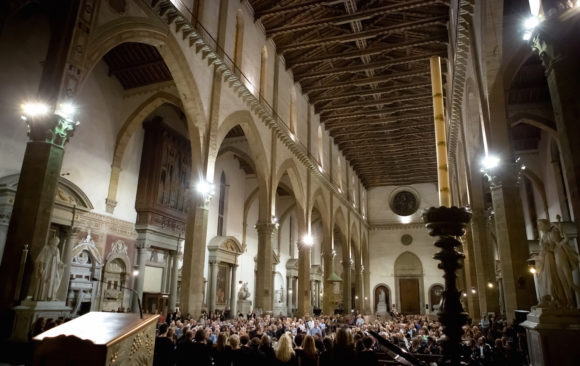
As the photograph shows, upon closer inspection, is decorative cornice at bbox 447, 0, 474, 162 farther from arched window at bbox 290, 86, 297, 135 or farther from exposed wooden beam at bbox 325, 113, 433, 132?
arched window at bbox 290, 86, 297, 135

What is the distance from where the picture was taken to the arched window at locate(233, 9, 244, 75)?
45.4 ft

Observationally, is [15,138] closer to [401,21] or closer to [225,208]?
[225,208]

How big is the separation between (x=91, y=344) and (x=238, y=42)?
43.6ft

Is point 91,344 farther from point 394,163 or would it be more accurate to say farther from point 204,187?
point 394,163

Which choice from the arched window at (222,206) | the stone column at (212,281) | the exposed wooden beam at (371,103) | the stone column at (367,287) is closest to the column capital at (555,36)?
the stone column at (212,281)

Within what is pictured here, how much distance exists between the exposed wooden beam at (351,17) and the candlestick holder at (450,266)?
1409cm

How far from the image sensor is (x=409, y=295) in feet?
112

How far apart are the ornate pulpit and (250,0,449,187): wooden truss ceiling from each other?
14136 millimetres

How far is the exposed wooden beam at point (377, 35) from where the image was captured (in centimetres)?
1577

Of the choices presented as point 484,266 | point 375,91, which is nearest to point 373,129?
point 375,91

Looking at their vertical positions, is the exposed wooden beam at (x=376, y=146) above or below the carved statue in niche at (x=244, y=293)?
above

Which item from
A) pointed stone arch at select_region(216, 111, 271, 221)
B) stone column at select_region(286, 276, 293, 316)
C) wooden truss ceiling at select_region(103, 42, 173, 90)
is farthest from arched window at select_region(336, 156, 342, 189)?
wooden truss ceiling at select_region(103, 42, 173, 90)

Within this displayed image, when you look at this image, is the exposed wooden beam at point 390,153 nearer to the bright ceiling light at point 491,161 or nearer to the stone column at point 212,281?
the stone column at point 212,281

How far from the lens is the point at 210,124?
11539 mm
